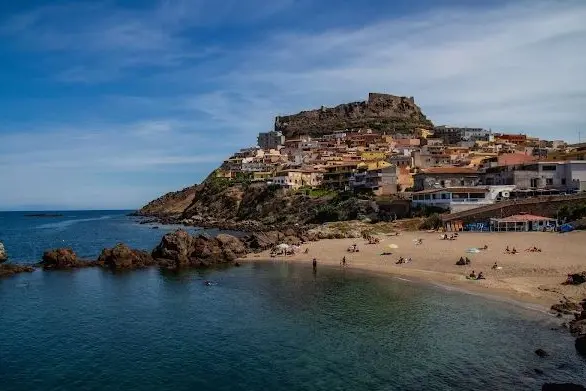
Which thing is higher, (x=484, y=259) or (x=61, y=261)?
(x=484, y=259)

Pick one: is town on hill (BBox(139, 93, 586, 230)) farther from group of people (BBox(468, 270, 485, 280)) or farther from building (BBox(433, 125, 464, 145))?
group of people (BBox(468, 270, 485, 280))

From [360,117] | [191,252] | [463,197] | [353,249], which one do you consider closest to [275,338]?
[353,249]

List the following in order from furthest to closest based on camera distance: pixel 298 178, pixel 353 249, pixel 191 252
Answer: pixel 298 178 → pixel 191 252 → pixel 353 249

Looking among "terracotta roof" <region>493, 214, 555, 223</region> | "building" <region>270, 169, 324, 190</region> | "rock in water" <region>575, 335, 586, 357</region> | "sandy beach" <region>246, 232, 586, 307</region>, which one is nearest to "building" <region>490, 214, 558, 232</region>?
"terracotta roof" <region>493, 214, 555, 223</region>

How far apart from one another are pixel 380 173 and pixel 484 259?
41283 mm

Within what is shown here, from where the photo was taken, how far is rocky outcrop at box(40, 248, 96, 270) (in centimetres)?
5222

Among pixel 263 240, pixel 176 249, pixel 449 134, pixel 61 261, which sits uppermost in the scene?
pixel 449 134

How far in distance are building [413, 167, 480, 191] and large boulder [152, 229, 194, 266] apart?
40676 mm

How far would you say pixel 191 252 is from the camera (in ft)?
182

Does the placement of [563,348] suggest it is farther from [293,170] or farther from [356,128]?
[356,128]

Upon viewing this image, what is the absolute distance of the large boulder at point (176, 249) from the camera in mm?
53812

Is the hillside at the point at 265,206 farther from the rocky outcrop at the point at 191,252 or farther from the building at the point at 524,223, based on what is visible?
the rocky outcrop at the point at 191,252

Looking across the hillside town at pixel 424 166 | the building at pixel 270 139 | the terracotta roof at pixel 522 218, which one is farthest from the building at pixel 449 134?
the terracotta roof at pixel 522 218

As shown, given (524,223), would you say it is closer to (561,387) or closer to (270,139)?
(561,387)
